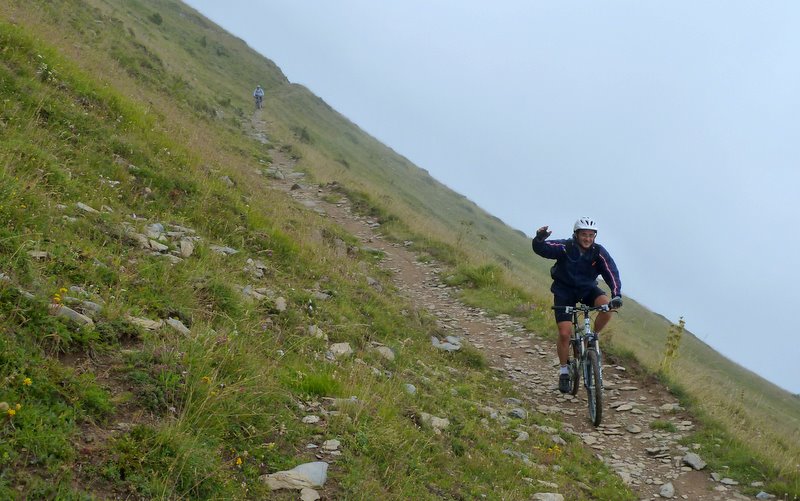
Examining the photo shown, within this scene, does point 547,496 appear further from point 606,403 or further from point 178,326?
point 606,403

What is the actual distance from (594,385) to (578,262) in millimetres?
1912

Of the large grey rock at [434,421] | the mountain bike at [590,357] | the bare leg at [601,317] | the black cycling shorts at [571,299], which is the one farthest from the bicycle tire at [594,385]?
the large grey rock at [434,421]

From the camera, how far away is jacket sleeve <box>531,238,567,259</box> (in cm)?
873

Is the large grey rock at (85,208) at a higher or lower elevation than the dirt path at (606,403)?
Result: lower

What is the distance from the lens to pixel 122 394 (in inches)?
153

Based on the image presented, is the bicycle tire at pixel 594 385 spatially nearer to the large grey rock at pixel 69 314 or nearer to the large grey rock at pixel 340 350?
the large grey rock at pixel 340 350

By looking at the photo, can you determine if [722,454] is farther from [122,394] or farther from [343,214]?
[343,214]

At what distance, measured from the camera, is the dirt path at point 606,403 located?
726cm

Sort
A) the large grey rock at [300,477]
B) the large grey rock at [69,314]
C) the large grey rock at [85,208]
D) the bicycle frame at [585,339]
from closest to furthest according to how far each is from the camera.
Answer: the large grey rock at [300,477] < the large grey rock at [69,314] < the large grey rock at [85,208] < the bicycle frame at [585,339]

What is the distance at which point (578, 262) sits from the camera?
8.84 meters

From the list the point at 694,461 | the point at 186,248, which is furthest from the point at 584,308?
the point at 186,248

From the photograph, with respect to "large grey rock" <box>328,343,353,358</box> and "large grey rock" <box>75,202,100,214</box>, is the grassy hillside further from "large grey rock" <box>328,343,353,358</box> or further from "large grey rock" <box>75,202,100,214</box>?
"large grey rock" <box>328,343,353,358</box>

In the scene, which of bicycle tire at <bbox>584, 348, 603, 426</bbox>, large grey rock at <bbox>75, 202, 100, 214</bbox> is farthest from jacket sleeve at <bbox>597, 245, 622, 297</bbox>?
large grey rock at <bbox>75, 202, 100, 214</bbox>

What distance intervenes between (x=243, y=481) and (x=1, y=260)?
2.56 metres
